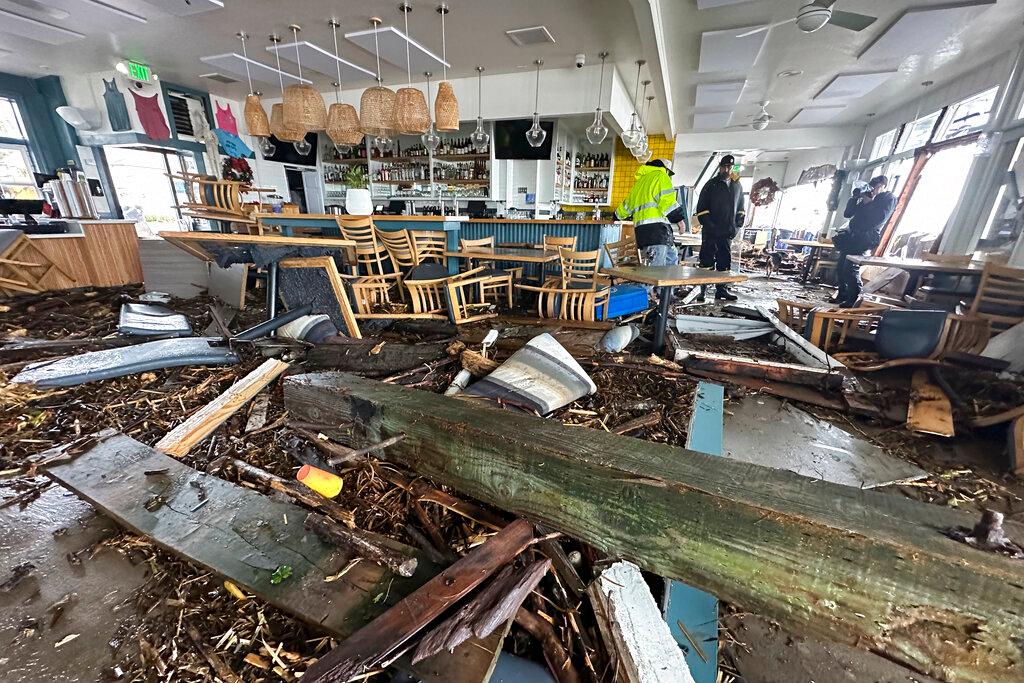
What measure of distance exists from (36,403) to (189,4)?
17.3 ft

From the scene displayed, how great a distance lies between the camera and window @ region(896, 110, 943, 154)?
301 inches

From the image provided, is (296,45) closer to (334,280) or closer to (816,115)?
(334,280)

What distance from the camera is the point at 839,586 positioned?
0.85 meters

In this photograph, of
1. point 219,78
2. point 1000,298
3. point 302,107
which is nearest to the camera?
point 1000,298

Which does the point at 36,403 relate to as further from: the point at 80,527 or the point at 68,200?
the point at 68,200

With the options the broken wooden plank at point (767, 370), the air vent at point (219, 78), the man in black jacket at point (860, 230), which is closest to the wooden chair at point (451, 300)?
the broken wooden plank at point (767, 370)

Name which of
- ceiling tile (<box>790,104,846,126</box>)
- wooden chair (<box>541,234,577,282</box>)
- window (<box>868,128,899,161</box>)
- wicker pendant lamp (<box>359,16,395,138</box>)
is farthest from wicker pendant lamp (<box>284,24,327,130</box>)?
window (<box>868,128,899,161</box>)

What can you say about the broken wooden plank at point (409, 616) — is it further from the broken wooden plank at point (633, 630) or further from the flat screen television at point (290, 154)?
the flat screen television at point (290, 154)

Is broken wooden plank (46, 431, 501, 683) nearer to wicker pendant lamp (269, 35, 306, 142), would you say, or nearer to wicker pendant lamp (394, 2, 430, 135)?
wicker pendant lamp (394, 2, 430, 135)

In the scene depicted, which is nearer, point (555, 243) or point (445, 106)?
point (445, 106)

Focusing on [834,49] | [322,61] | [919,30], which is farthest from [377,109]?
[919,30]

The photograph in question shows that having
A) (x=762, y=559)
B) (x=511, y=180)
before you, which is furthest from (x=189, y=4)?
(x=762, y=559)

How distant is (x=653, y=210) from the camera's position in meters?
5.04

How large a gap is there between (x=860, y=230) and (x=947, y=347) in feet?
13.3
